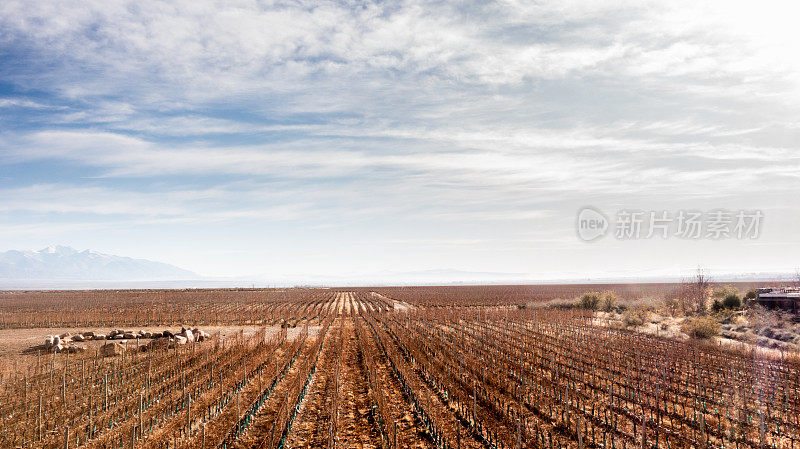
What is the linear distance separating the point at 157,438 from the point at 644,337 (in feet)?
80.4

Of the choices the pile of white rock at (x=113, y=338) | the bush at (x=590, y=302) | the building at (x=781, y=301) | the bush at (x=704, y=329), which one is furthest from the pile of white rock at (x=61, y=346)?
the bush at (x=590, y=302)

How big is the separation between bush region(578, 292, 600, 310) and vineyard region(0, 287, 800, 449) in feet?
78.9

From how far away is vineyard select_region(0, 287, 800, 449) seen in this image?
9867 millimetres

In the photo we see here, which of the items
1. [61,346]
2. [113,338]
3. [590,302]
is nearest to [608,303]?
[590,302]

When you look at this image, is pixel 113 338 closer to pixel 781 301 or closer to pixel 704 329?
pixel 704 329

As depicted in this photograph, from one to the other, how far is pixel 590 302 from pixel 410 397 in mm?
38196

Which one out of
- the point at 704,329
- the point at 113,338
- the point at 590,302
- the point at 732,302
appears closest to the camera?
the point at 113,338

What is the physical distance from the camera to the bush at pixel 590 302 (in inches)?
1774

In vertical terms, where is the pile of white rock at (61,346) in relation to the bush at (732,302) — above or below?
below

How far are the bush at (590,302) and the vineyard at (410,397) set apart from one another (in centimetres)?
2405

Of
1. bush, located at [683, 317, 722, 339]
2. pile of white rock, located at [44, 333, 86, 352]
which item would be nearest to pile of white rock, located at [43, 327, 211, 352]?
pile of white rock, located at [44, 333, 86, 352]

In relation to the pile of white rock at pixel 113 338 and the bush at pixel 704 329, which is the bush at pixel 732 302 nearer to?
the bush at pixel 704 329

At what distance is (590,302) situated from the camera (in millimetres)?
45469

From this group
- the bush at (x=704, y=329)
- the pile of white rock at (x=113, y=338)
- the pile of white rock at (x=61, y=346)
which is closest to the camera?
the pile of white rock at (x=61, y=346)
